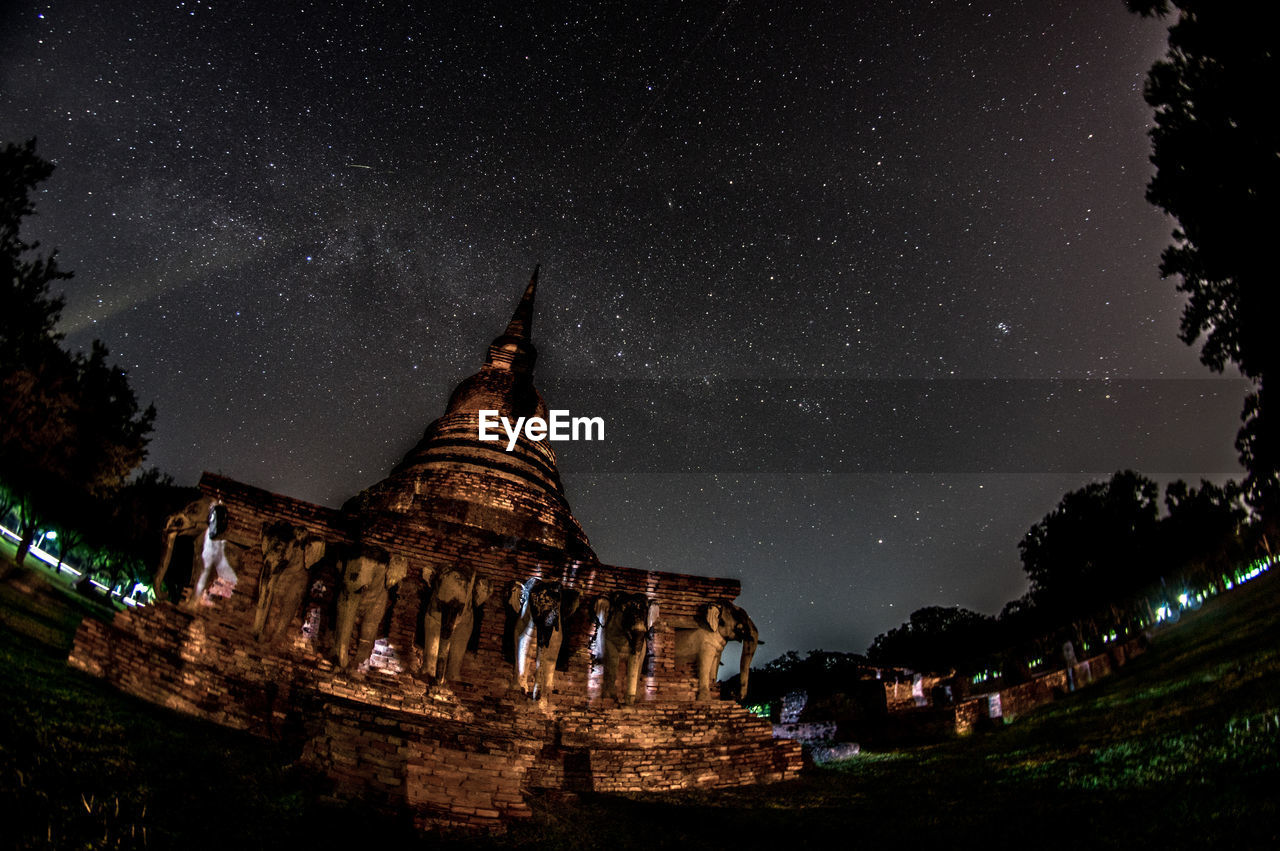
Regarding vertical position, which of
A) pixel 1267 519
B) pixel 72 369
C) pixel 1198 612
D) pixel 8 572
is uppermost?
pixel 72 369

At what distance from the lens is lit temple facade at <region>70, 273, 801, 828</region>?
949 centimetres

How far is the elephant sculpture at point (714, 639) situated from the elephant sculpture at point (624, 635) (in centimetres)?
93

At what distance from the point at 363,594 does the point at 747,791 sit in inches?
297

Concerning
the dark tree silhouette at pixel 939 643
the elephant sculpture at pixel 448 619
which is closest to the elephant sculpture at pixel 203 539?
the elephant sculpture at pixel 448 619

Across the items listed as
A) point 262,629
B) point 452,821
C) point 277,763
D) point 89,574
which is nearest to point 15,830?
point 277,763

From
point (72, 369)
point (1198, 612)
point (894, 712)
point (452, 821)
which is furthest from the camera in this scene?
point (1198, 612)

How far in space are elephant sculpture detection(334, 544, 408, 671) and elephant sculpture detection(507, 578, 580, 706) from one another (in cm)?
228

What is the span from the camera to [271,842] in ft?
18.3

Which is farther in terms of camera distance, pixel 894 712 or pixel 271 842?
pixel 894 712

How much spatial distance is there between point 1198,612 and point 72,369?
141 feet

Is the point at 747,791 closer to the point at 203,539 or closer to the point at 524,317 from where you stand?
the point at 203,539

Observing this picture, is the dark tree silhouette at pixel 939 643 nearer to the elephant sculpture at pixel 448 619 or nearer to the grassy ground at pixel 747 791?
the grassy ground at pixel 747 791

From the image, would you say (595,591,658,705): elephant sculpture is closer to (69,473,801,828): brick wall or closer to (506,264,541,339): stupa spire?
(69,473,801,828): brick wall

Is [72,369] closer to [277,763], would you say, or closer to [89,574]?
[89,574]
